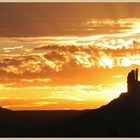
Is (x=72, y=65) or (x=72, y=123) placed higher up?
(x=72, y=65)

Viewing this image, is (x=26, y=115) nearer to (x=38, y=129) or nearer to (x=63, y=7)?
(x=38, y=129)

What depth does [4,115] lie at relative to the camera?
393 inches

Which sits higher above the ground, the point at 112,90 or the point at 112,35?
the point at 112,35

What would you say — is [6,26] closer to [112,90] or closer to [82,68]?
[82,68]

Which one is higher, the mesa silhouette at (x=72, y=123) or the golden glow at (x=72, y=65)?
the golden glow at (x=72, y=65)

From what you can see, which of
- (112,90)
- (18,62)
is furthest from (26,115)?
(112,90)

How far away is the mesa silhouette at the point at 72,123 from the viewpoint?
9758 millimetres

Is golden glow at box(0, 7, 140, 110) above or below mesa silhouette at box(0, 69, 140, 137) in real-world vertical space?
above

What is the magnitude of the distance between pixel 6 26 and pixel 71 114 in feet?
6.81

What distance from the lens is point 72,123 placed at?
9.91 metres

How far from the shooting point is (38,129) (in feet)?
32.9

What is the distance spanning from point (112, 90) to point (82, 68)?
28.2 inches

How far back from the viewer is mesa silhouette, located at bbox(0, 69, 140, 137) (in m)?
9.76

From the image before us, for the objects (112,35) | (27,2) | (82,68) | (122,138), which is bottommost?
(122,138)
